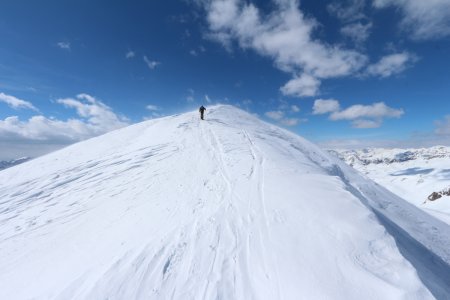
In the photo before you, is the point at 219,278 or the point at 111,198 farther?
the point at 111,198

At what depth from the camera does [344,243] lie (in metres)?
7.00

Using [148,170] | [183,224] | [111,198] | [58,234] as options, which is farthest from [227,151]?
[58,234]

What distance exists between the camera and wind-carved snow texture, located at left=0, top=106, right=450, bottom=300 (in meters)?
5.88

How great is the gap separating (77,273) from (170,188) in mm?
6136

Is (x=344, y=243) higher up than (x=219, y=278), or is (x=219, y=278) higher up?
(x=344, y=243)

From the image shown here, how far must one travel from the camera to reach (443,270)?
9211mm

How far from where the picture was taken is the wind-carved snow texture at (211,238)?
19.3 ft

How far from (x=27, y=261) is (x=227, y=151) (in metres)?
13.1

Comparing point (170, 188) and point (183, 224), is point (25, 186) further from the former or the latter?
point (183, 224)

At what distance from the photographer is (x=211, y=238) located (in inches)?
301

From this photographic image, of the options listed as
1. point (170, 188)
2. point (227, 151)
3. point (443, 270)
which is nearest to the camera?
point (443, 270)

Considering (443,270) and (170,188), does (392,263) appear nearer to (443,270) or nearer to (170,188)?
(443,270)

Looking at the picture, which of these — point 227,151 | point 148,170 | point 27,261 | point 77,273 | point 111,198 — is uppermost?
point 227,151

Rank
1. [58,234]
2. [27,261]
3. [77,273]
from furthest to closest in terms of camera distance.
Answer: [58,234]
[27,261]
[77,273]
